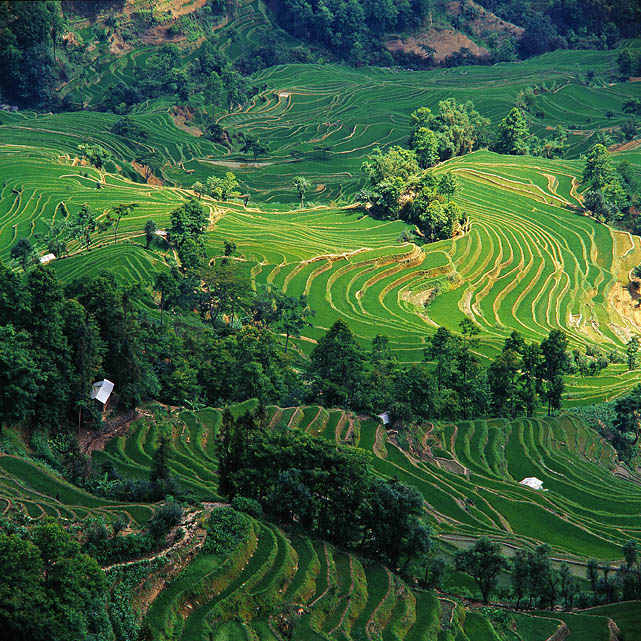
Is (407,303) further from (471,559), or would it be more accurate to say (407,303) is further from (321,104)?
(321,104)

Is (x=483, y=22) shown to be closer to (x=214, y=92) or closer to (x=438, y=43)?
(x=438, y=43)

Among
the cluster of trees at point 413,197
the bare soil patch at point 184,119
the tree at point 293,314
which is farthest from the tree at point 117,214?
the bare soil patch at point 184,119

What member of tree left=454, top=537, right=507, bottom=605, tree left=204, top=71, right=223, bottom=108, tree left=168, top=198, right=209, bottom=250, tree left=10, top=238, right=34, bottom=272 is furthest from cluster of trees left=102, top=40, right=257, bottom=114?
tree left=454, top=537, right=507, bottom=605

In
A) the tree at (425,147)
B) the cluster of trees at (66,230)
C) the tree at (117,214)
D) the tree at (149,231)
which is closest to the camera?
the cluster of trees at (66,230)

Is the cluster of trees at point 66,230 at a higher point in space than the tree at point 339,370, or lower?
lower

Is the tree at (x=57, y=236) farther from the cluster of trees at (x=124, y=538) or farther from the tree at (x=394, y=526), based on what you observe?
the cluster of trees at (x=124, y=538)

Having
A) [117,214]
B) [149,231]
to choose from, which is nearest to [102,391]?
[149,231]
